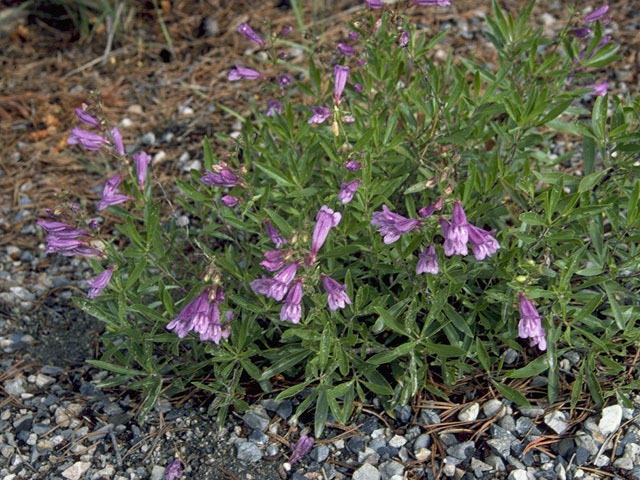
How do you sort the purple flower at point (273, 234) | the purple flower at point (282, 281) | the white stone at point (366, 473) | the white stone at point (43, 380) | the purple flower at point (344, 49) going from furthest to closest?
the white stone at point (43, 380) → the purple flower at point (344, 49) → the white stone at point (366, 473) → the purple flower at point (273, 234) → the purple flower at point (282, 281)

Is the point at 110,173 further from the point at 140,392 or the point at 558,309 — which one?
the point at 558,309

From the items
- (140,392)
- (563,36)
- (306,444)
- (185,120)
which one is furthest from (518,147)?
(185,120)

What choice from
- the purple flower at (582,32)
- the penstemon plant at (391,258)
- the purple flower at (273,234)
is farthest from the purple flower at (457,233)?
the purple flower at (582,32)

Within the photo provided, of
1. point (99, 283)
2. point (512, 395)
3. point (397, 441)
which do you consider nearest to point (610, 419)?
point (512, 395)

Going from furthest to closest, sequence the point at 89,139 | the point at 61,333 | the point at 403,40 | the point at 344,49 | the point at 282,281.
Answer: the point at 61,333 → the point at 344,49 → the point at 89,139 → the point at 403,40 → the point at 282,281

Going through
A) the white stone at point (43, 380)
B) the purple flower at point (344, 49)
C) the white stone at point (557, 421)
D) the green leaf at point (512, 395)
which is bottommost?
the white stone at point (557, 421)

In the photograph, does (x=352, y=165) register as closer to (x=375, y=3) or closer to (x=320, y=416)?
(x=375, y=3)

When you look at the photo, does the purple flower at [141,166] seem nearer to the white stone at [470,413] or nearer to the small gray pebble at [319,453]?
the small gray pebble at [319,453]
